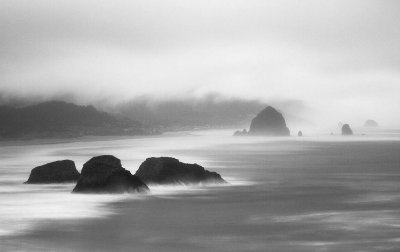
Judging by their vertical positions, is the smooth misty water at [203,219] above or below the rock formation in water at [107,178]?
below

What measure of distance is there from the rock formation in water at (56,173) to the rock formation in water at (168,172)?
21.1 feet

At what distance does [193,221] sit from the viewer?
41.2 meters

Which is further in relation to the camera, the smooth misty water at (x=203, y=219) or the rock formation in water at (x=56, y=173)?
the rock formation in water at (x=56, y=173)

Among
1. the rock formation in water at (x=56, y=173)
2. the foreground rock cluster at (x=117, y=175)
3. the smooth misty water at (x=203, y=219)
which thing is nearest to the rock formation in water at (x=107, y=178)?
the foreground rock cluster at (x=117, y=175)

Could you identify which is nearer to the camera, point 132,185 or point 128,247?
point 128,247

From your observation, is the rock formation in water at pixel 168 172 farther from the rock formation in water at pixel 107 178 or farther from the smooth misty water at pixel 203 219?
the rock formation in water at pixel 107 178

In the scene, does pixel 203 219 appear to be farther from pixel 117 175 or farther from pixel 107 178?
pixel 107 178

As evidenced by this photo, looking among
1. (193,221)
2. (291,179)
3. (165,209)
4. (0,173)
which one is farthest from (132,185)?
(0,173)

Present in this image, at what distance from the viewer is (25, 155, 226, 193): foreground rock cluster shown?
47.7 m

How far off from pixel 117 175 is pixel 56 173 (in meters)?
9.61

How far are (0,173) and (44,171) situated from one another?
2814 cm

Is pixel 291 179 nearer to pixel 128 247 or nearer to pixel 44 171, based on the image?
pixel 44 171

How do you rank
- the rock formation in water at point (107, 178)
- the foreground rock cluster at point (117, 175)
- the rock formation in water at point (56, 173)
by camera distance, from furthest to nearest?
the rock formation in water at point (56, 173), the foreground rock cluster at point (117, 175), the rock formation in water at point (107, 178)

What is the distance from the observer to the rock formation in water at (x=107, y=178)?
47.3m
